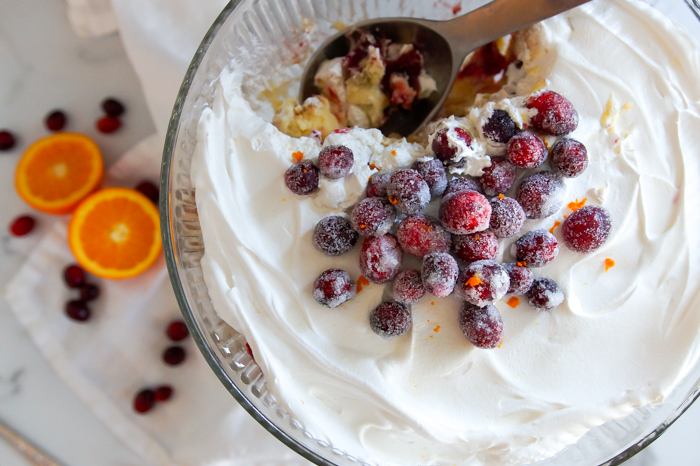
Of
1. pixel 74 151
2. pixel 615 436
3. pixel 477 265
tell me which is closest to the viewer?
pixel 477 265

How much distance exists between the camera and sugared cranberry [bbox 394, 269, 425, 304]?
1438 mm

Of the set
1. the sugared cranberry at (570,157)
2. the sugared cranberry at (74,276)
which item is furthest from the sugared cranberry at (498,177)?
the sugared cranberry at (74,276)

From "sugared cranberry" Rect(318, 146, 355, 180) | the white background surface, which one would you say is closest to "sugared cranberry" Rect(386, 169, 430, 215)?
"sugared cranberry" Rect(318, 146, 355, 180)

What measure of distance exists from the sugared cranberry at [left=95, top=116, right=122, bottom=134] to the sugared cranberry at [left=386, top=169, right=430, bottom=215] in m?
1.51

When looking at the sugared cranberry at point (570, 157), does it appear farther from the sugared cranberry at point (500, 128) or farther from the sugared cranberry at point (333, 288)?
the sugared cranberry at point (333, 288)

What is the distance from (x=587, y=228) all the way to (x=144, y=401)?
1.96m

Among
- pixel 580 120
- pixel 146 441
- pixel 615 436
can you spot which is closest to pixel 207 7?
pixel 580 120

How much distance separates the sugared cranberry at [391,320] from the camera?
145 cm

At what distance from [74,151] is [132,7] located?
689 millimetres

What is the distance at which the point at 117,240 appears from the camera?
221 cm

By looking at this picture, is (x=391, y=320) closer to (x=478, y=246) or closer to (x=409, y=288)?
(x=409, y=288)

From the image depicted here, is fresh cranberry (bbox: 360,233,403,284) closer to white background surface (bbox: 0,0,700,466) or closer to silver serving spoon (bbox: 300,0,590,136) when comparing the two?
silver serving spoon (bbox: 300,0,590,136)

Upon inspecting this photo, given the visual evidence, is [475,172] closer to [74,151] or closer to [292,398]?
[292,398]

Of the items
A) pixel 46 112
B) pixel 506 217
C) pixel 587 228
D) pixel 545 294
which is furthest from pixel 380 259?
pixel 46 112
